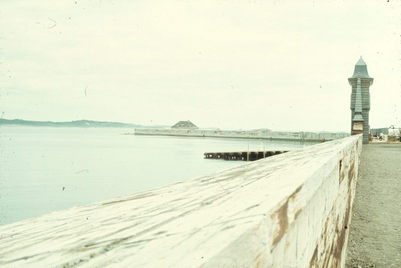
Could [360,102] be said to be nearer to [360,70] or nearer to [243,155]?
[360,70]

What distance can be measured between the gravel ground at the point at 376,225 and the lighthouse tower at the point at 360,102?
25.7m

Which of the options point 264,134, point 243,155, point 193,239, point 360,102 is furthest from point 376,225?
point 264,134

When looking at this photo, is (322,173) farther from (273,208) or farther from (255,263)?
(255,263)

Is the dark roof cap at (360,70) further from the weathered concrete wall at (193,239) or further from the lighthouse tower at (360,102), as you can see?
the weathered concrete wall at (193,239)

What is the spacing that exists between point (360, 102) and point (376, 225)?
32.5 metres

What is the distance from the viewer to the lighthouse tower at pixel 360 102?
35.5 m

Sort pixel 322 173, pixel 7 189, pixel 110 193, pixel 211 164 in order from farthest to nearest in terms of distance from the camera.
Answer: pixel 211 164 < pixel 7 189 < pixel 110 193 < pixel 322 173

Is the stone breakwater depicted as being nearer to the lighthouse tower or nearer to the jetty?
the jetty

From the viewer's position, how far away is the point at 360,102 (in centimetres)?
3641

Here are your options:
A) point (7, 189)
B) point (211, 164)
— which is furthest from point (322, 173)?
point (211, 164)

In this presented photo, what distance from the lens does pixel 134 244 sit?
38.6 inches

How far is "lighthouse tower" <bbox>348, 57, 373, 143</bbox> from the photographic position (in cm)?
3553

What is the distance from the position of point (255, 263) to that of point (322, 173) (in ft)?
4.42

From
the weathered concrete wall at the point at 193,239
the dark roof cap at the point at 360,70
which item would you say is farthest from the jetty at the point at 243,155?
the weathered concrete wall at the point at 193,239
